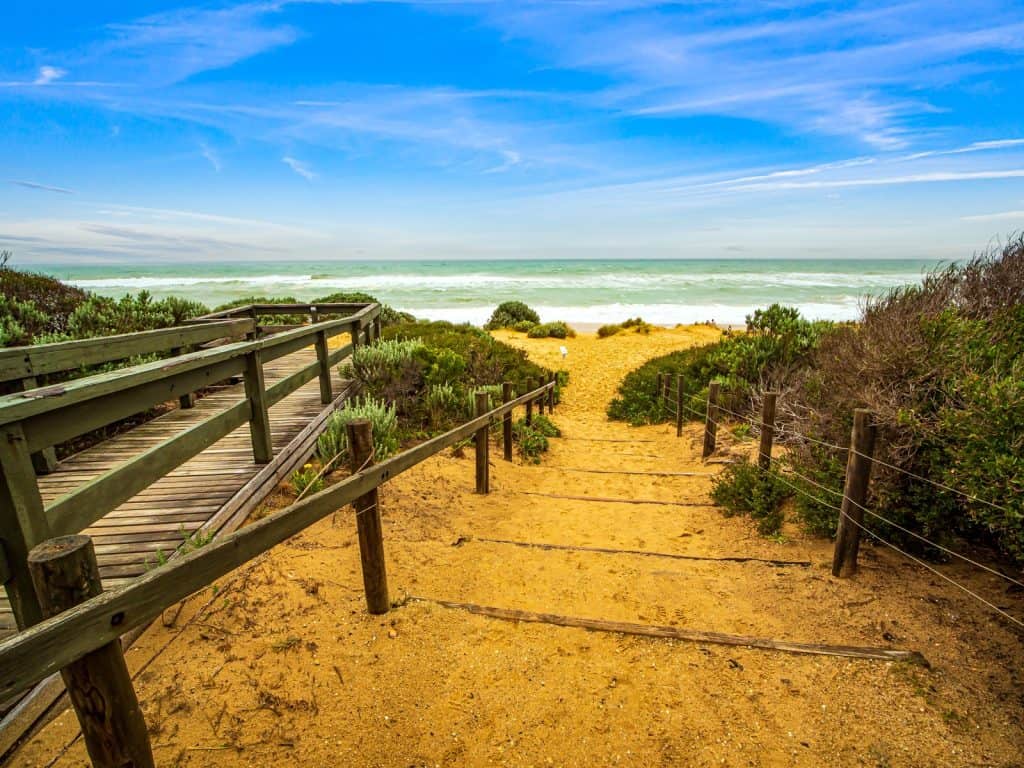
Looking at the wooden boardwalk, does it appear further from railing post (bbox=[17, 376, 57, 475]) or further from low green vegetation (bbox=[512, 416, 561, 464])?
low green vegetation (bbox=[512, 416, 561, 464])

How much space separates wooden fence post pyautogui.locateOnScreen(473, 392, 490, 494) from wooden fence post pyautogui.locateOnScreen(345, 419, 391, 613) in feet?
7.09

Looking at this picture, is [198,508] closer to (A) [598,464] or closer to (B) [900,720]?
(B) [900,720]

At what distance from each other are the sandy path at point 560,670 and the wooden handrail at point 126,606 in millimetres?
995

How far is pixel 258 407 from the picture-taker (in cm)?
439

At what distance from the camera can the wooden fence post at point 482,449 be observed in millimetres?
5656

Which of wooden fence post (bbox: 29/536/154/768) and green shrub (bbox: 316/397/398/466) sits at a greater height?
wooden fence post (bbox: 29/536/154/768)

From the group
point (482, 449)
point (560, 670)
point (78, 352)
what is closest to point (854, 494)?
point (560, 670)

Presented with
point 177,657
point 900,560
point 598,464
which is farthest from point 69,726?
point 598,464

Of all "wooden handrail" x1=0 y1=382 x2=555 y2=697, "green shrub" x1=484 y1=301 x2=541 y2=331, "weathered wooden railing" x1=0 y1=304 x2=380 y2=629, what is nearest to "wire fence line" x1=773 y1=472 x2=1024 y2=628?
"wooden handrail" x1=0 y1=382 x2=555 y2=697

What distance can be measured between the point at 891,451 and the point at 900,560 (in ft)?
2.73

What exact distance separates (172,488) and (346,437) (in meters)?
1.42

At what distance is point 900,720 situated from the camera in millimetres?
2539

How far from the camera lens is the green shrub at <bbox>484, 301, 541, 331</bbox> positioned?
2312 cm

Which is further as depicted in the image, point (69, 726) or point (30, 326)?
point (30, 326)
